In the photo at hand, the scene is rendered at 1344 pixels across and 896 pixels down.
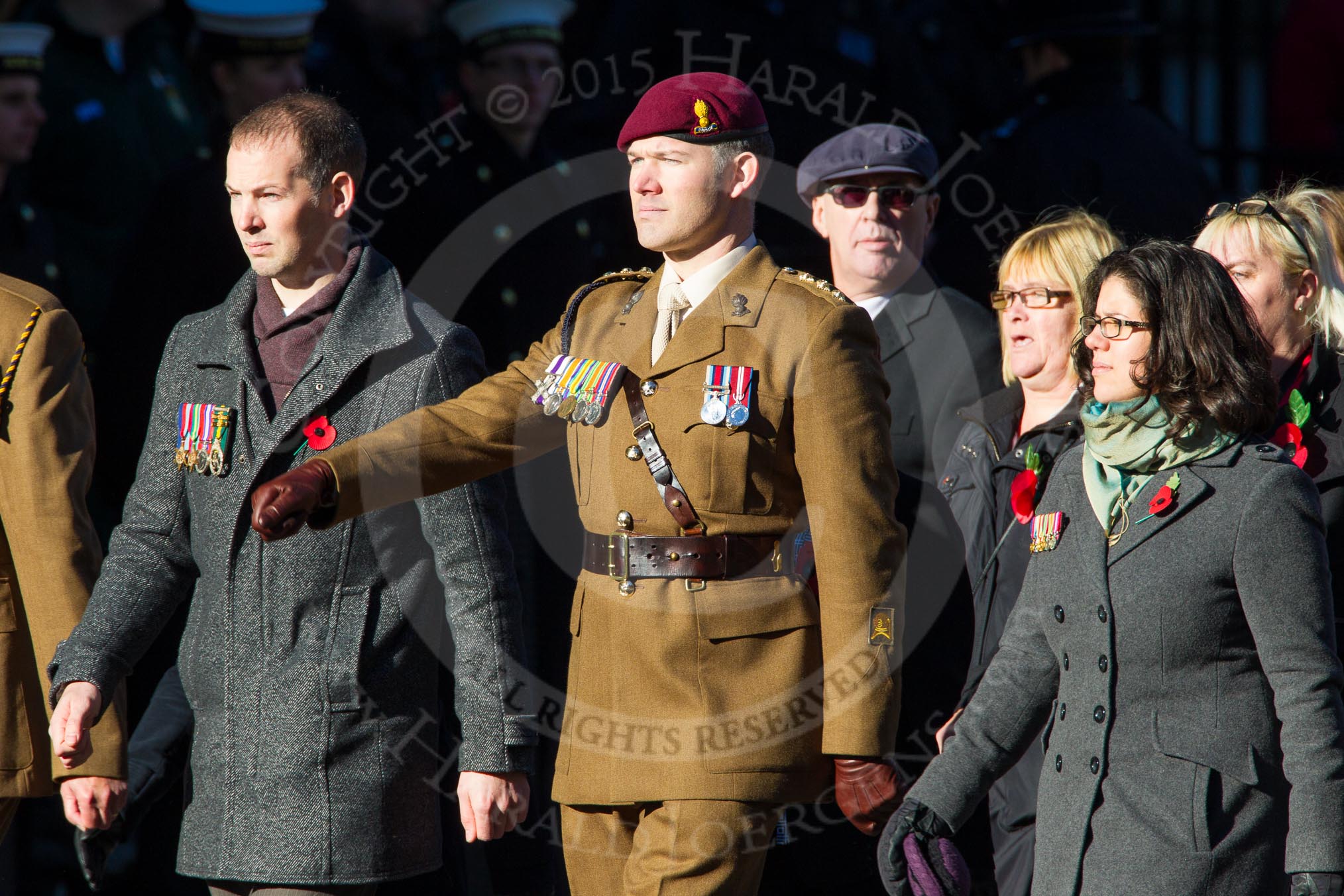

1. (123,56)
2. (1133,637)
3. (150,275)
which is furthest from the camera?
(123,56)

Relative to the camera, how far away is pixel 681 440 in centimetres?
367

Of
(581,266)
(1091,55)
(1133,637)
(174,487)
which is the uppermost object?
(1091,55)

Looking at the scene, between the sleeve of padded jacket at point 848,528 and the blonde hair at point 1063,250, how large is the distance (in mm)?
1175

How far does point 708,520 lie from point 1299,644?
3.73ft

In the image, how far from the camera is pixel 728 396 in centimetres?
364

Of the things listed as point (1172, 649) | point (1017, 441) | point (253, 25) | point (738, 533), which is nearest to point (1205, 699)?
point (1172, 649)

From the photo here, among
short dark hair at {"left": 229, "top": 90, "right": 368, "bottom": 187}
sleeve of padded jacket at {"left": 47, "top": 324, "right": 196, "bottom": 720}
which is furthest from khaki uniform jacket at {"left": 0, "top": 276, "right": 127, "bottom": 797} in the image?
short dark hair at {"left": 229, "top": 90, "right": 368, "bottom": 187}

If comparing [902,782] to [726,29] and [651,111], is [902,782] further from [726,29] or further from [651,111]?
[726,29]

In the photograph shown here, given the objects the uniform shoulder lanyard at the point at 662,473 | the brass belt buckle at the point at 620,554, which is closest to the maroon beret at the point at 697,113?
the uniform shoulder lanyard at the point at 662,473

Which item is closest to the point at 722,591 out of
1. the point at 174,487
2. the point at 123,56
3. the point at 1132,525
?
the point at 1132,525

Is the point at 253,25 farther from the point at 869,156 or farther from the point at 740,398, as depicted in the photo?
the point at 740,398

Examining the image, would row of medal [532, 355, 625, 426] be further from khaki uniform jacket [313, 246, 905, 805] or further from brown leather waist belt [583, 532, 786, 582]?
brown leather waist belt [583, 532, 786, 582]

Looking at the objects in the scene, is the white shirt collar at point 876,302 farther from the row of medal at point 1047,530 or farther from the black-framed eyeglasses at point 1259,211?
the row of medal at point 1047,530

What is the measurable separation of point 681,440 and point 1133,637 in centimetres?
96
